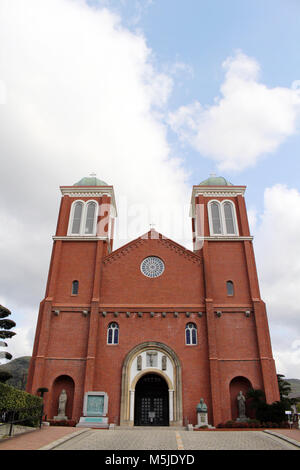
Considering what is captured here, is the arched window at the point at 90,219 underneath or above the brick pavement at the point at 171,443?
above

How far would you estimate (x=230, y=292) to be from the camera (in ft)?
88.5

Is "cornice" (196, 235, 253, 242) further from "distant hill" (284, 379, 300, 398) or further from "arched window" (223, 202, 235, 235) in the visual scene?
"distant hill" (284, 379, 300, 398)

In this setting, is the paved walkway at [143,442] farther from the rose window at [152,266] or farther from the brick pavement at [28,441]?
the rose window at [152,266]

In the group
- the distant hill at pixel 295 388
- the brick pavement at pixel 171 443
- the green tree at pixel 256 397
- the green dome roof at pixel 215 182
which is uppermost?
the green dome roof at pixel 215 182

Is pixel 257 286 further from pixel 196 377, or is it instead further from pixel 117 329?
pixel 117 329

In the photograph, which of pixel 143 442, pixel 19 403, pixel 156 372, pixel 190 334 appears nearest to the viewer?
pixel 143 442

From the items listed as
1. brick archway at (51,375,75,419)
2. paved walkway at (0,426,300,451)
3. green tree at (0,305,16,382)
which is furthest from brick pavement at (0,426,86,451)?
brick archway at (51,375,75,419)

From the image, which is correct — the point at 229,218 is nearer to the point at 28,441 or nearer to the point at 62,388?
the point at 62,388

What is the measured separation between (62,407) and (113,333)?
18.5ft

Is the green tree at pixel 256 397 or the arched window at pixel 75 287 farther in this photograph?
the arched window at pixel 75 287

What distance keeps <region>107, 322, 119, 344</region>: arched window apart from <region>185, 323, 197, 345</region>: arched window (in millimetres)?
4916

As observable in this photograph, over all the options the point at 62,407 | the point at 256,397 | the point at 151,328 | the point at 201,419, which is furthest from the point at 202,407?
the point at 62,407

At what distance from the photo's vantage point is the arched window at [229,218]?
2992 cm

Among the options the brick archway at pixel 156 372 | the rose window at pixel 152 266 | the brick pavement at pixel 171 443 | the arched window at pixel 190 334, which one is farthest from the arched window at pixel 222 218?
the brick pavement at pixel 171 443
